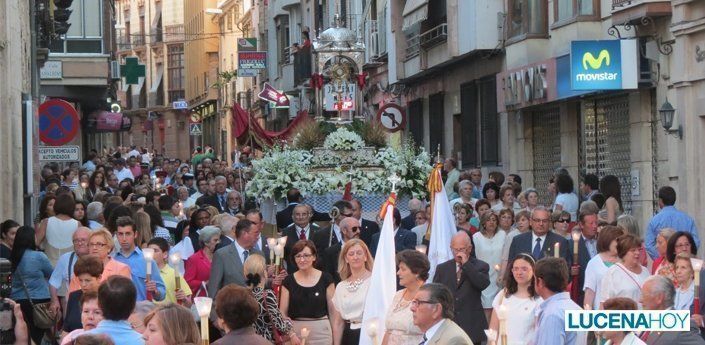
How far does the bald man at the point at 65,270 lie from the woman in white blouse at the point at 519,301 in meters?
3.83

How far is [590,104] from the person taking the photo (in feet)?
84.8

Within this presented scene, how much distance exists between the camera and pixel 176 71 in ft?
320

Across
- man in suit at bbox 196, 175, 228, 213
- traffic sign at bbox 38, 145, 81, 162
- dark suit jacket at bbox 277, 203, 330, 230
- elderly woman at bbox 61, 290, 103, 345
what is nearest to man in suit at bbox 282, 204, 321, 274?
dark suit jacket at bbox 277, 203, 330, 230

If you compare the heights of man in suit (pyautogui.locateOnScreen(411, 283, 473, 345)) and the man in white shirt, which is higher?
the man in white shirt

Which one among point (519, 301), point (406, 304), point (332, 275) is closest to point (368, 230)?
point (332, 275)

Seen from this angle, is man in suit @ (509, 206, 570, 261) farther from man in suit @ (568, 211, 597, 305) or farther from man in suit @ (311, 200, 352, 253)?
man in suit @ (311, 200, 352, 253)

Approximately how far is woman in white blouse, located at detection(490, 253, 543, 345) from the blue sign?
11.1m

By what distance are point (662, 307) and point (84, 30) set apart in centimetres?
3335

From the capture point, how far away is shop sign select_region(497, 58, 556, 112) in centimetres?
2555

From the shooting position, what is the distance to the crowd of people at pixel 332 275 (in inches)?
384

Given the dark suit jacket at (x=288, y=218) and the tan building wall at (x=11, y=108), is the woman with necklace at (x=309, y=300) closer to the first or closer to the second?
the dark suit jacket at (x=288, y=218)

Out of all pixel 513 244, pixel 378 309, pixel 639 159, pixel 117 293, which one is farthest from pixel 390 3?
pixel 117 293

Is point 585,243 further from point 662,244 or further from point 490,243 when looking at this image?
point 662,244

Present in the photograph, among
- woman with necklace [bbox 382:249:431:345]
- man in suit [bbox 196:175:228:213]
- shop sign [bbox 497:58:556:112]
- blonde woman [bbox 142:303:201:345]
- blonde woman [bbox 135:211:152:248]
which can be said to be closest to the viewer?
blonde woman [bbox 142:303:201:345]
